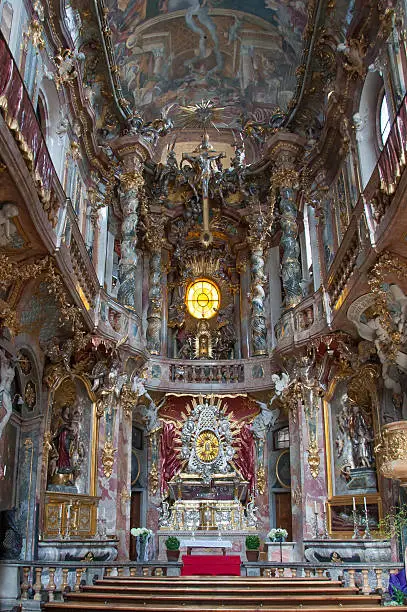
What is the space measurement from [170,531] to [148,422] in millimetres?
3514

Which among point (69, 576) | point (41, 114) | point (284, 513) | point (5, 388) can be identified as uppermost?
point (41, 114)

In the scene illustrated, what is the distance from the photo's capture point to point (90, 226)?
63.9 feet

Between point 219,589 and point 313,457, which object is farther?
point 313,457

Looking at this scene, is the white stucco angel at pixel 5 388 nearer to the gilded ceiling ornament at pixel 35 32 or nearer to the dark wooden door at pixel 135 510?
the gilded ceiling ornament at pixel 35 32

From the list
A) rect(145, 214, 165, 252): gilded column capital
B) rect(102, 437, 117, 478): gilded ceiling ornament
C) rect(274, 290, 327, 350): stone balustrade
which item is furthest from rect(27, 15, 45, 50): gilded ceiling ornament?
rect(102, 437, 117, 478): gilded ceiling ornament

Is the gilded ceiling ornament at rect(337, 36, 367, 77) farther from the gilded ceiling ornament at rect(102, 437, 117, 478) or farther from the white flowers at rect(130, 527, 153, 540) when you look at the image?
the white flowers at rect(130, 527, 153, 540)

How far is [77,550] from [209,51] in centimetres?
1692

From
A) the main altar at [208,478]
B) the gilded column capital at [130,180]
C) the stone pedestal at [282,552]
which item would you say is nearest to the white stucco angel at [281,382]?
the main altar at [208,478]

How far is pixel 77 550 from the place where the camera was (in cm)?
1502

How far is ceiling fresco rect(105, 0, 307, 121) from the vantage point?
2075 cm

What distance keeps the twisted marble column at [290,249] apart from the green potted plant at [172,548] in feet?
24.8

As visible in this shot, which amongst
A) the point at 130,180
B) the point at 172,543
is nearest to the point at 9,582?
the point at 172,543

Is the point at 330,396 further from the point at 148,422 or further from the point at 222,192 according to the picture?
the point at 222,192

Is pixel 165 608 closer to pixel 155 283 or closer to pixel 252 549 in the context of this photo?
pixel 252 549
